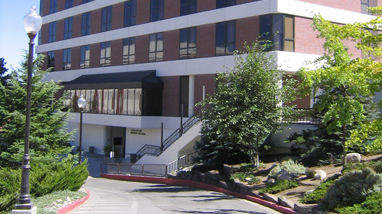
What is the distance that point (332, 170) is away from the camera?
17.1 metres

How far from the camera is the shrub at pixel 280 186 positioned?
16.1 metres

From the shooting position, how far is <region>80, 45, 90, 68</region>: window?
3939cm

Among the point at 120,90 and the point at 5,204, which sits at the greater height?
the point at 120,90

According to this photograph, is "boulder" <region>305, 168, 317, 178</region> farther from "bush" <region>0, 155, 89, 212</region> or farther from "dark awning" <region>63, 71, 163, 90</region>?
"dark awning" <region>63, 71, 163, 90</region>

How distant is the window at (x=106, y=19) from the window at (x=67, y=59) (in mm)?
6163

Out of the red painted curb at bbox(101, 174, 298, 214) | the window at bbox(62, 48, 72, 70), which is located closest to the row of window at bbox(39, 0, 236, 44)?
the window at bbox(62, 48, 72, 70)

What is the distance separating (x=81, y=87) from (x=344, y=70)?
2889 cm

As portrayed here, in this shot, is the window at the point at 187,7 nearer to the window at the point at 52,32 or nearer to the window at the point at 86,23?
the window at the point at 86,23

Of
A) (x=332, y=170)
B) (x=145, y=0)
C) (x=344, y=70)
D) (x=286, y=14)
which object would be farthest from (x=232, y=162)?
(x=145, y=0)

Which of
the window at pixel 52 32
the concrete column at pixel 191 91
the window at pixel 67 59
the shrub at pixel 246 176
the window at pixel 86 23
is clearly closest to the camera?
the shrub at pixel 246 176

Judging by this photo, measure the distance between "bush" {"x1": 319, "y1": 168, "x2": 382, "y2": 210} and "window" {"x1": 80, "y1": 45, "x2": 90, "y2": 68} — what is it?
31.3 m

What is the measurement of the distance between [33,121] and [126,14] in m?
17.9

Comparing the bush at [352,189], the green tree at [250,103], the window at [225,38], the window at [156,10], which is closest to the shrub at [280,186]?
the green tree at [250,103]

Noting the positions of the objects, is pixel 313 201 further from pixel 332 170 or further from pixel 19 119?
pixel 19 119
